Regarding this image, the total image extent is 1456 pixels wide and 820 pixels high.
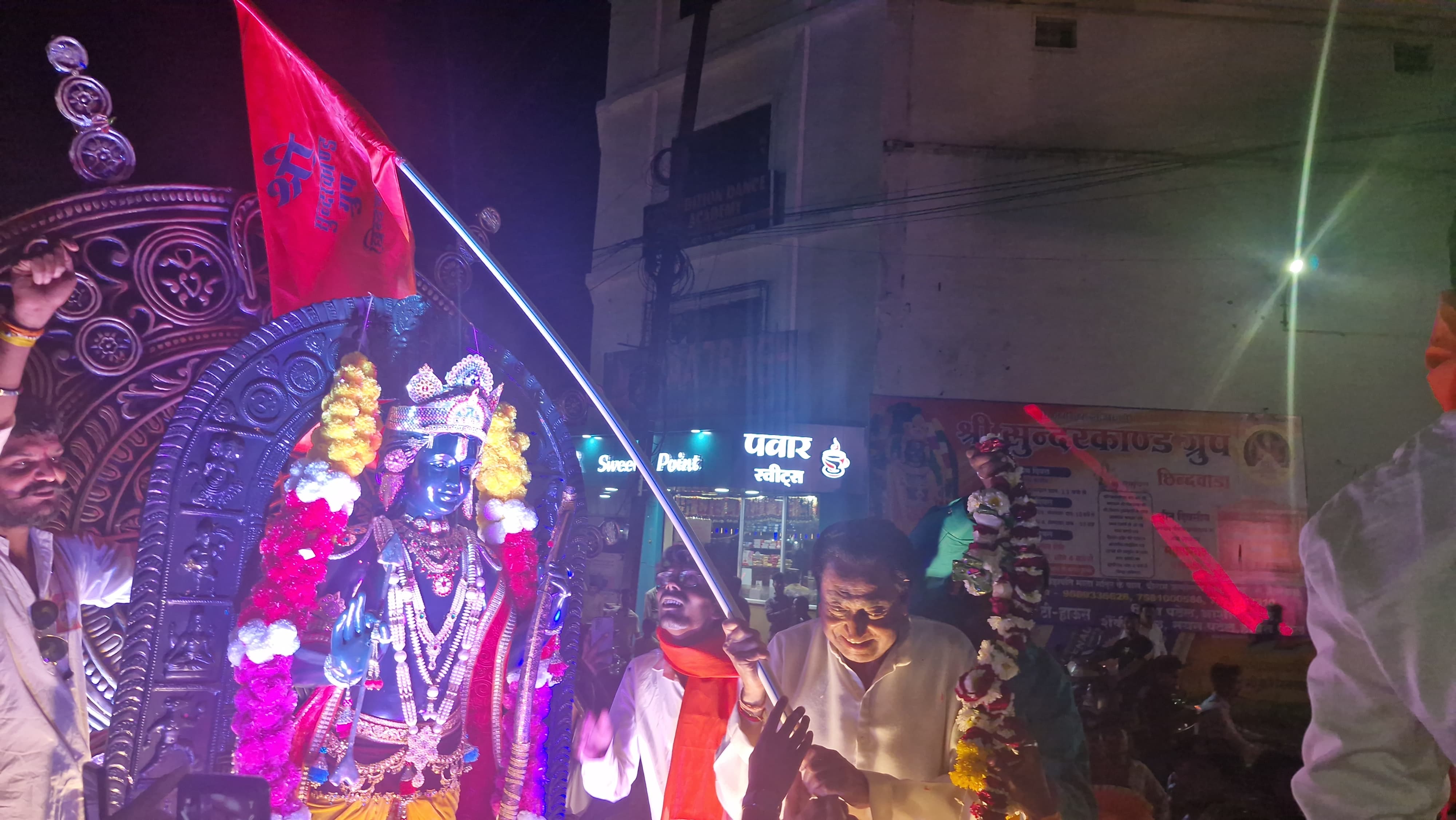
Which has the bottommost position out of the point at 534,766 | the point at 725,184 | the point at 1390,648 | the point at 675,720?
the point at 534,766

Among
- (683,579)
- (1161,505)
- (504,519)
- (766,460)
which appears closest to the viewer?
(504,519)

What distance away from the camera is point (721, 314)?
11859 millimetres

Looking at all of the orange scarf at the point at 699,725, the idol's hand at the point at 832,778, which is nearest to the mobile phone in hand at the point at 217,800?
the orange scarf at the point at 699,725

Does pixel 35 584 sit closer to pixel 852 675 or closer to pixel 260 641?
pixel 260 641

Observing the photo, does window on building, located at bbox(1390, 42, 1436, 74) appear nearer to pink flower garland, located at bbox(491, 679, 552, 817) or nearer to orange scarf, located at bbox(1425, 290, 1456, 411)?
orange scarf, located at bbox(1425, 290, 1456, 411)

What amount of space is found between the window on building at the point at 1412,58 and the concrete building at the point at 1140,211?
22 millimetres

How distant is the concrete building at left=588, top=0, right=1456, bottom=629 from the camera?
862 centimetres

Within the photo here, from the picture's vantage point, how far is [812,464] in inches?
389

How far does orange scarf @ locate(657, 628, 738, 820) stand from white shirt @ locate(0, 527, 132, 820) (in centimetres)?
230

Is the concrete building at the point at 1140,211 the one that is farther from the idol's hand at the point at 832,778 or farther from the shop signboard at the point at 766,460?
the idol's hand at the point at 832,778

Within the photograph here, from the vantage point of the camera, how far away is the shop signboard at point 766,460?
32.2 ft

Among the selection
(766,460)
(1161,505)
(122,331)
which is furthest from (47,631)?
(1161,505)

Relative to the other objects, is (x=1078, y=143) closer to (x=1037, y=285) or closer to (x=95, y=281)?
(x=1037, y=285)

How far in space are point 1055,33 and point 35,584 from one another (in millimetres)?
10729
